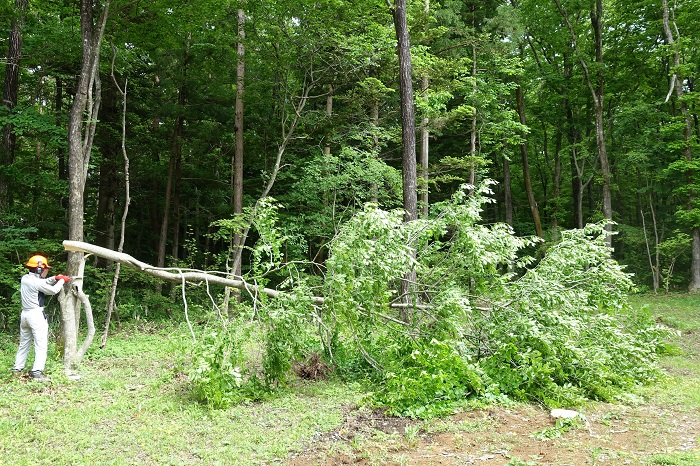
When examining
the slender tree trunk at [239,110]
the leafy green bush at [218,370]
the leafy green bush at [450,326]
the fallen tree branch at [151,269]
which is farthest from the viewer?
the slender tree trunk at [239,110]

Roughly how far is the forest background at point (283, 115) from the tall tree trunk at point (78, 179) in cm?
12

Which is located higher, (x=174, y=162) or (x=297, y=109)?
(x=297, y=109)

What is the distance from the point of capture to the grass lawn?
4215 millimetres

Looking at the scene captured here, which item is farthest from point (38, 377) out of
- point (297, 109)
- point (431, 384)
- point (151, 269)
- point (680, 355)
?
point (680, 355)

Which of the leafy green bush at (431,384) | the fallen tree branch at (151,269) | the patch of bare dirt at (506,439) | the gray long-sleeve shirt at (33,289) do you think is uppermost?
the fallen tree branch at (151,269)

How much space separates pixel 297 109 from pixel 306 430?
9917mm

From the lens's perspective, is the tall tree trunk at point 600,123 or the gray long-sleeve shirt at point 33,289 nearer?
the gray long-sleeve shirt at point 33,289

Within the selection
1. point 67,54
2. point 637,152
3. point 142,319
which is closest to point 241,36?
point 67,54

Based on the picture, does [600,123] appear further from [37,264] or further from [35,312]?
[35,312]

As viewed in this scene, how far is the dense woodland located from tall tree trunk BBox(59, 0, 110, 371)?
166 millimetres

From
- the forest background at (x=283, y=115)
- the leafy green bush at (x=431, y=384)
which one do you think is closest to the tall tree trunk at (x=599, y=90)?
the forest background at (x=283, y=115)

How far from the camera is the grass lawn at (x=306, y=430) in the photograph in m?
4.21

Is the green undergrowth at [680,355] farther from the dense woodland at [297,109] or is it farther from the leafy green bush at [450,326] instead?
the dense woodland at [297,109]

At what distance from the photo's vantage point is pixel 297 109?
13.0 meters
